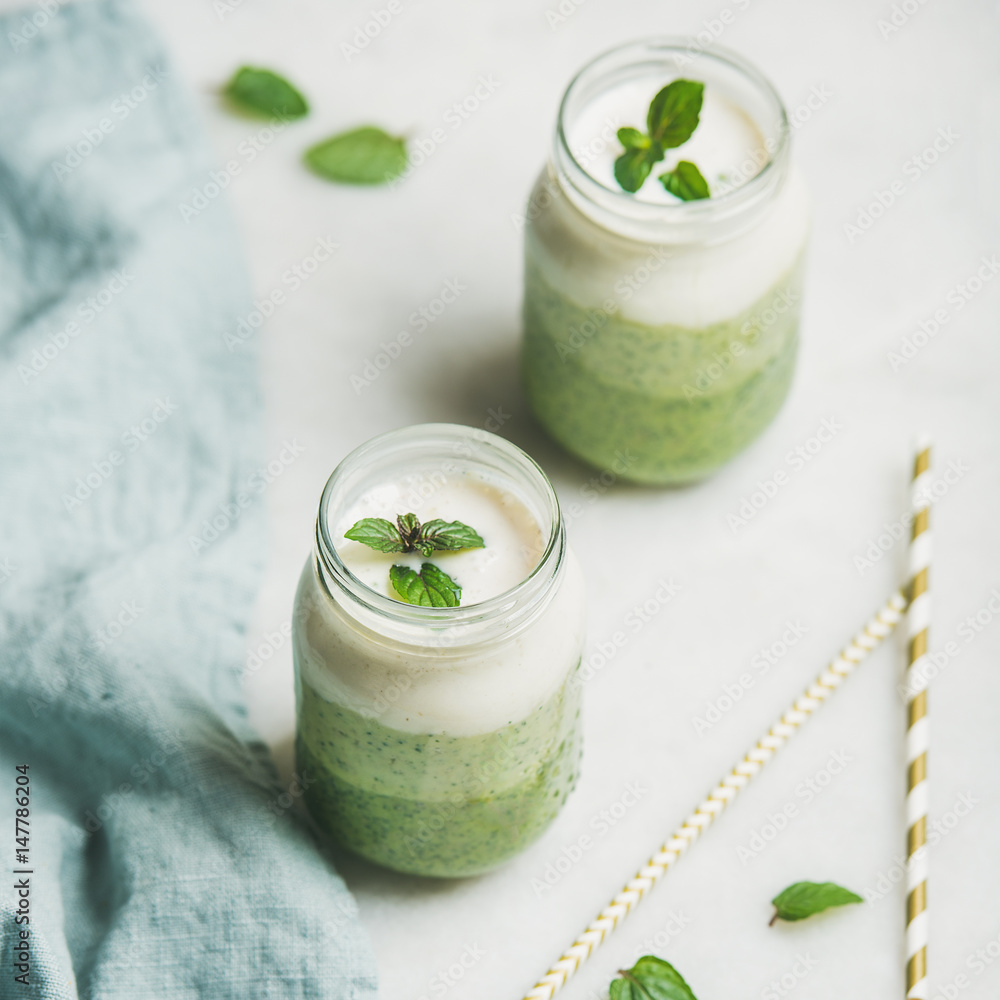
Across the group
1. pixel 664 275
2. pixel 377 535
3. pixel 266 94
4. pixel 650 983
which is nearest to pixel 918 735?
pixel 650 983

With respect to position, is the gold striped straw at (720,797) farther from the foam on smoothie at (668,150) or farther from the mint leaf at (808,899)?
the foam on smoothie at (668,150)

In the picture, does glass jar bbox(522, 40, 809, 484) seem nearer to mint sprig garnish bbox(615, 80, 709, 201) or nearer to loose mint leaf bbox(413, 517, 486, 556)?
mint sprig garnish bbox(615, 80, 709, 201)

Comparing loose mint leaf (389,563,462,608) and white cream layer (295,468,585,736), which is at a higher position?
loose mint leaf (389,563,462,608)

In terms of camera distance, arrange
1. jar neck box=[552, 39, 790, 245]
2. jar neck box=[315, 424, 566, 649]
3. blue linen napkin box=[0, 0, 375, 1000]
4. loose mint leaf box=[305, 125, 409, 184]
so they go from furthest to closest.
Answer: loose mint leaf box=[305, 125, 409, 184], jar neck box=[552, 39, 790, 245], blue linen napkin box=[0, 0, 375, 1000], jar neck box=[315, 424, 566, 649]

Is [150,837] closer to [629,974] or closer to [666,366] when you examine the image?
[629,974]

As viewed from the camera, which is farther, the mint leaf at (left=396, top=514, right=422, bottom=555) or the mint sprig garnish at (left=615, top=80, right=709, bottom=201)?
the mint sprig garnish at (left=615, top=80, right=709, bottom=201)

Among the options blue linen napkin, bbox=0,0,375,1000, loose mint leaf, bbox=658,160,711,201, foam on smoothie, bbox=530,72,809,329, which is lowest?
blue linen napkin, bbox=0,0,375,1000

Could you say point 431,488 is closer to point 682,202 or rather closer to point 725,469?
point 682,202

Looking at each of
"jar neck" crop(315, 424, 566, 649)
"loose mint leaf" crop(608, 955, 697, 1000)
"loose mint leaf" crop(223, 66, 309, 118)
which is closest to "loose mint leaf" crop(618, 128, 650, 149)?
"jar neck" crop(315, 424, 566, 649)

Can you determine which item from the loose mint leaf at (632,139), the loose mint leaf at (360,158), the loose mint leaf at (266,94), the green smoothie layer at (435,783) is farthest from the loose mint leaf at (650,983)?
the loose mint leaf at (266,94)
